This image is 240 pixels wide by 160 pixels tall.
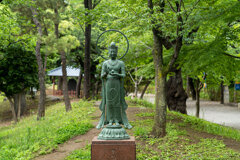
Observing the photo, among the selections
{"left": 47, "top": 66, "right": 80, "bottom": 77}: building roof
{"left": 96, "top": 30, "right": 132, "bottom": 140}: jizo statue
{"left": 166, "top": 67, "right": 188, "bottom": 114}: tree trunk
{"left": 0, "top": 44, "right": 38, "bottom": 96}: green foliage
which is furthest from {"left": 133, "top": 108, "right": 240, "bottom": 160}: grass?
{"left": 47, "top": 66, "right": 80, "bottom": 77}: building roof

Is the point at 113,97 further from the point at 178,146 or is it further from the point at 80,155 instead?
the point at 178,146

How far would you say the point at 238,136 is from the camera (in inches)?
367

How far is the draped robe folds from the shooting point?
21.4ft

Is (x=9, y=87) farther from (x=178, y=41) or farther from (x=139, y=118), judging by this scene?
(x=178, y=41)

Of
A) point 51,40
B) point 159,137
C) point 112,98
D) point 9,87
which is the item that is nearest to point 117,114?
point 112,98

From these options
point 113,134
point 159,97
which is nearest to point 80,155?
point 113,134

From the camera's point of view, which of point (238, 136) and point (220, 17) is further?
point (238, 136)

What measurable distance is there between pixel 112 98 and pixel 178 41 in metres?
3.49

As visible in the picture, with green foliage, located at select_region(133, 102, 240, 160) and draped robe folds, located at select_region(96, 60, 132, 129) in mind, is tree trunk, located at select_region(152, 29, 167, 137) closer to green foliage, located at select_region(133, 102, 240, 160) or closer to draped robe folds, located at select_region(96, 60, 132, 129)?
green foliage, located at select_region(133, 102, 240, 160)

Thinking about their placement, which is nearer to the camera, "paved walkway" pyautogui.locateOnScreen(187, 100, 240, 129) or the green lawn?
the green lawn

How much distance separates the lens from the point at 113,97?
653cm

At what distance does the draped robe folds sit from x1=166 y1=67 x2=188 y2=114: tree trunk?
8.82m

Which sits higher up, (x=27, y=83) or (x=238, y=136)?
(x=27, y=83)

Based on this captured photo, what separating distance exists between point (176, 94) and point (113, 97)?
9138 mm
